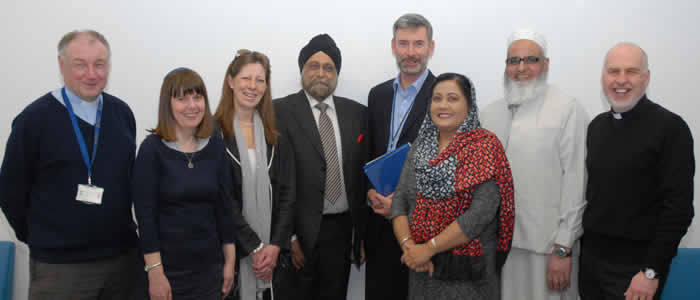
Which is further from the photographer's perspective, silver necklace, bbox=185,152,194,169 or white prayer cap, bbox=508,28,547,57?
white prayer cap, bbox=508,28,547,57

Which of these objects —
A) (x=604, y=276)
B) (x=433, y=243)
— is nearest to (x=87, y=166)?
(x=433, y=243)

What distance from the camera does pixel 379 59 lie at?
3.50m

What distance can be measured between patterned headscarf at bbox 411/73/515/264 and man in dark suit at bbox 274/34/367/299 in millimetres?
757

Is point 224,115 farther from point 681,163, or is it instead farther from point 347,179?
point 681,163

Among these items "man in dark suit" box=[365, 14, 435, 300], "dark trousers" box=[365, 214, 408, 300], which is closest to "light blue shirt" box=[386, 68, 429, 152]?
"man in dark suit" box=[365, 14, 435, 300]

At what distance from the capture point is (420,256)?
202 cm

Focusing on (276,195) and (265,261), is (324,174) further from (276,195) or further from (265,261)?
(265,261)

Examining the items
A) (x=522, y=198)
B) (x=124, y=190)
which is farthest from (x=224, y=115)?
(x=522, y=198)

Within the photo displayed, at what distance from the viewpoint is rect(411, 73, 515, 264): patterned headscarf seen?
197cm

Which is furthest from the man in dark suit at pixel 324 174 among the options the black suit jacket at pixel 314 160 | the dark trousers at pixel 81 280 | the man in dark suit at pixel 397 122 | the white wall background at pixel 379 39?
the dark trousers at pixel 81 280

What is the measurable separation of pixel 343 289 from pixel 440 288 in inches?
37.7

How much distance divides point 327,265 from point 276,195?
59 centimetres

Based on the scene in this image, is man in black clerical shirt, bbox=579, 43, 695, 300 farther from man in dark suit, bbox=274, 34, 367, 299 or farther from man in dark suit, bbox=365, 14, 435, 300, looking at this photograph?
man in dark suit, bbox=274, 34, 367, 299

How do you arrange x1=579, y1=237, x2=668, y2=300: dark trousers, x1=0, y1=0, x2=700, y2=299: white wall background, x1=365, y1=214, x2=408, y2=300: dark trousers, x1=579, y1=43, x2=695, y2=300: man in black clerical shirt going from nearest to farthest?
x1=579, y1=43, x2=695, y2=300: man in black clerical shirt, x1=579, y1=237, x2=668, y2=300: dark trousers, x1=365, y1=214, x2=408, y2=300: dark trousers, x1=0, y1=0, x2=700, y2=299: white wall background
